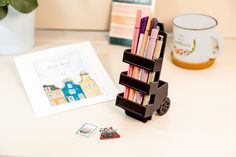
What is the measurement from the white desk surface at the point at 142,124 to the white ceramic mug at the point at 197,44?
29 millimetres

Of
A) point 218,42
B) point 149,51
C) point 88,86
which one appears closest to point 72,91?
point 88,86

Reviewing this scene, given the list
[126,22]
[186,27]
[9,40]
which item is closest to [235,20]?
[186,27]

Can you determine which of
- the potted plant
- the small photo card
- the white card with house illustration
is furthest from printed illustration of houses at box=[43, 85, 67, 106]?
the potted plant

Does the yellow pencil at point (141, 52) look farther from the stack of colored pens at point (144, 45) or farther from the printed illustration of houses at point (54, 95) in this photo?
the printed illustration of houses at point (54, 95)

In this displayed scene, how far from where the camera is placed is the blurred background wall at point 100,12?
1.25m

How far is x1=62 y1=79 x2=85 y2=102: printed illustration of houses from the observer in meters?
1.00

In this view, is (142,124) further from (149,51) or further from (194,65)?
(194,65)

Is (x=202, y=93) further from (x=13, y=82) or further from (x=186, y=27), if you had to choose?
(x=13, y=82)

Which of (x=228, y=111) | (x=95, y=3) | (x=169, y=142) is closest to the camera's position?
(x=169, y=142)

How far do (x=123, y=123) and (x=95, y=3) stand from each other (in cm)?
48

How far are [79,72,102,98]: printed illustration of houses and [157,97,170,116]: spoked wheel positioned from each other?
0.17 meters

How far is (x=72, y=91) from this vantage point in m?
1.02

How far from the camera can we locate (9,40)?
3.79 ft

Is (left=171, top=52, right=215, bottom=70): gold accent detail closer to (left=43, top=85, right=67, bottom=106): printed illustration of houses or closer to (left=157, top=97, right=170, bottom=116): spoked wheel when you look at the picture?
(left=157, top=97, right=170, bottom=116): spoked wheel
